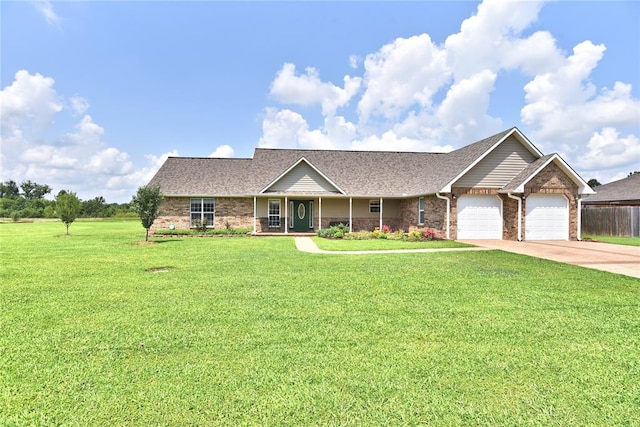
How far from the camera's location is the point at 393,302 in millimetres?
6637

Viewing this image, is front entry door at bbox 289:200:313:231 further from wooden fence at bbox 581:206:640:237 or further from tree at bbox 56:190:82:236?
wooden fence at bbox 581:206:640:237

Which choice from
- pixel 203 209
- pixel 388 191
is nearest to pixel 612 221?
pixel 388 191

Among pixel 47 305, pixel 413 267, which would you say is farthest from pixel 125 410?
pixel 413 267

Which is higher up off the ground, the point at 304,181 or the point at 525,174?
the point at 304,181

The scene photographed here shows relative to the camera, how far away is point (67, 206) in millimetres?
24141

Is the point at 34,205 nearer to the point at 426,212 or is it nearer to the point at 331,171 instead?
the point at 331,171

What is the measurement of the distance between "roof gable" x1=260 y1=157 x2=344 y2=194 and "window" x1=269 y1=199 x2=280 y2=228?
1446 mm

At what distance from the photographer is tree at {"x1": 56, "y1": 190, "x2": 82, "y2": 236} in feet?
79.0

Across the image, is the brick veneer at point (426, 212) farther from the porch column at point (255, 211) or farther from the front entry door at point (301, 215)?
the front entry door at point (301, 215)

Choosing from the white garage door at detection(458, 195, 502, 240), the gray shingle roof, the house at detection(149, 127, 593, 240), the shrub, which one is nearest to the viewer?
the house at detection(149, 127, 593, 240)

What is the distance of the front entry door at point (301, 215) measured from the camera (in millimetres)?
25828

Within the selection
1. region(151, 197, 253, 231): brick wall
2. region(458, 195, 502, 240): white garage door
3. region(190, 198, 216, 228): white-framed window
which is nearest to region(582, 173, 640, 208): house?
region(458, 195, 502, 240): white garage door

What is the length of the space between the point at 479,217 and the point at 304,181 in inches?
437

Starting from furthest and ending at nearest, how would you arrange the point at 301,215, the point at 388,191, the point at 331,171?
the point at 331,171 < the point at 301,215 < the point at 388,191
